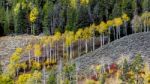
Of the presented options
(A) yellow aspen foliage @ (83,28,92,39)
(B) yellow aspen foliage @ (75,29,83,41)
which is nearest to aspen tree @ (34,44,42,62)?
(B) yellow aspen foliage @ (75,29,83,41)

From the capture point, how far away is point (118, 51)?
15138 cm

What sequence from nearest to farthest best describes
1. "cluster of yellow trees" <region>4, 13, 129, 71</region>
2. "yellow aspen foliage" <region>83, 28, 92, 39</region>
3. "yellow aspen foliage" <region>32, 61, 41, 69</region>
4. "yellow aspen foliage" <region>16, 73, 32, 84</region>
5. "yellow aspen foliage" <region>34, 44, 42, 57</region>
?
"yellow aspen foliage" <region>16, 73, 32, 84</region>, "yellow aspen foliage" <region>32, 61, 41, 69</region>, "yellow aspen foliage" <region>34, 44, 42, 57</region>, "cluster of yellow trees" <region>4, 13, 129, 71</region>, "yellow aspen foliage" <region>83, 28, 92, 39</region>

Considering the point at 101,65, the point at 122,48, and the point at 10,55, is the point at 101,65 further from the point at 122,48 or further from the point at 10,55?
the point at 10,55

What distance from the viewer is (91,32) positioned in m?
176

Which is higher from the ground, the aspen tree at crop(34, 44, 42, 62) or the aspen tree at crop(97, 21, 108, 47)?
the aspen tree at crop(97, 21, 108, 47)

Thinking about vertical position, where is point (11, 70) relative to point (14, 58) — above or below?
below

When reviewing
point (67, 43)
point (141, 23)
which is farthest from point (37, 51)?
point (141, 23)

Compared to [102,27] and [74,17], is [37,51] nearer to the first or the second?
[102,27]

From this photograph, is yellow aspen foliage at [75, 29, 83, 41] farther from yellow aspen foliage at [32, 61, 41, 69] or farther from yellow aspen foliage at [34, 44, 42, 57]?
yellow aspen foliage at [32, 61, 41, 69]

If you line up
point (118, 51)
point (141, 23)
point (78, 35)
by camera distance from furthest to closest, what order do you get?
point (141, 23), point (78, 35), point (118, 51)

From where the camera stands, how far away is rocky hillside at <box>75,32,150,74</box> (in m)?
145

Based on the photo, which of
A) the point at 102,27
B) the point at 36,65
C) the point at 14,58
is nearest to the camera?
the point at 36,65

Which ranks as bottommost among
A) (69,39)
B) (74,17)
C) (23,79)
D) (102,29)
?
(23,79)

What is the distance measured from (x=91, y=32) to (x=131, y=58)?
3652 cm
